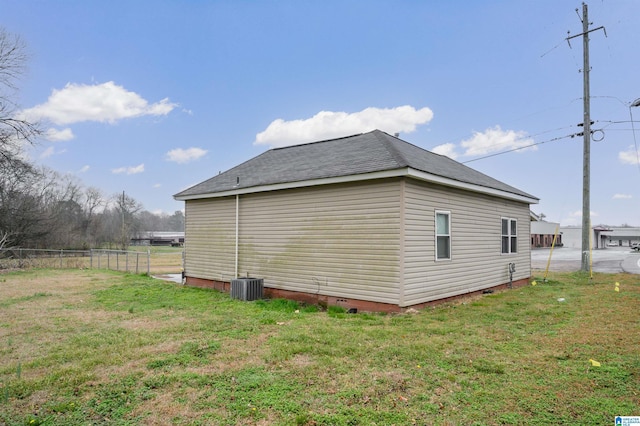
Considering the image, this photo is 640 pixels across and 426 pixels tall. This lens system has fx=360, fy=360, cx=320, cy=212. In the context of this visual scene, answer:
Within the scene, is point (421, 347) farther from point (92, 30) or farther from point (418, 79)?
point (92, 30)

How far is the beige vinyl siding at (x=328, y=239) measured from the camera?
288 inches

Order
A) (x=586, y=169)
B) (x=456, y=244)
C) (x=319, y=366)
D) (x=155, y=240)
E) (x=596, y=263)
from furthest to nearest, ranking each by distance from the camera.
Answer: (x=155, y=240), (x=596, y=263), (x=586, y=169), (x=456, y=244), (x=319, y=366)

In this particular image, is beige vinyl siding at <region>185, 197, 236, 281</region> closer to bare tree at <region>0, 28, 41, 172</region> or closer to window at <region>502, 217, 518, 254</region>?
window at <region>502, 217, 518, 254</region>

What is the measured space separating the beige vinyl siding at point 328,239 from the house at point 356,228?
2 centimetres

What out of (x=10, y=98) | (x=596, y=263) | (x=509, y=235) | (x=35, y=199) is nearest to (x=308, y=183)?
(x=509, y=235)

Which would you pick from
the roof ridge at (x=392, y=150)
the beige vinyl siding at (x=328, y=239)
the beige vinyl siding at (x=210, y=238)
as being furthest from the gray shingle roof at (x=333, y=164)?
the beige vinyl siding at (x=210, y=238)

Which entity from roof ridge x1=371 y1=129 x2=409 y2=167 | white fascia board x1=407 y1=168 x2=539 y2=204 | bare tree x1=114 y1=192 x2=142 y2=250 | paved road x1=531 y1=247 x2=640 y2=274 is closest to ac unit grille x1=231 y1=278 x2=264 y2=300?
roof ridge x1=371 y1=129 x2=409 y2=167

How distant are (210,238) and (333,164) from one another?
5025mm

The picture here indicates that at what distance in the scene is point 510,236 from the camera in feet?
37.7

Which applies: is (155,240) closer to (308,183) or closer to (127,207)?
(127,207)

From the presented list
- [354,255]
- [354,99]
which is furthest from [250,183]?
[354,99]

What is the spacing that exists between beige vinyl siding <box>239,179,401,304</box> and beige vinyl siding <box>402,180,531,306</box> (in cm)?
42

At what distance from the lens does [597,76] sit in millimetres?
15352

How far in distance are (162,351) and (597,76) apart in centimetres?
1908
